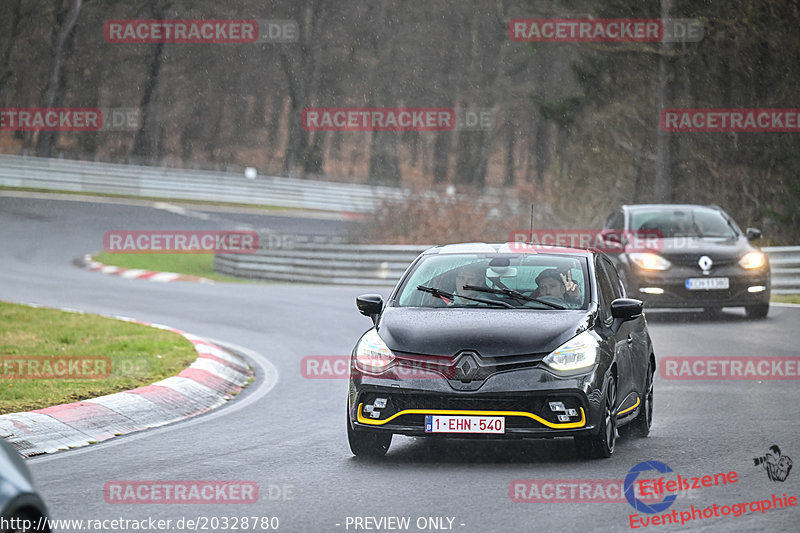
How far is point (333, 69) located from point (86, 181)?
25.5 m

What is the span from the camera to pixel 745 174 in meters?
31.1

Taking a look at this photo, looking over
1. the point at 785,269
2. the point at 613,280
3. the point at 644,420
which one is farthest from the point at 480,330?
the point at 785,269

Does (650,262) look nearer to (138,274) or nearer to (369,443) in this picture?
(369,443)

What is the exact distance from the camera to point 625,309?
953 centimetres

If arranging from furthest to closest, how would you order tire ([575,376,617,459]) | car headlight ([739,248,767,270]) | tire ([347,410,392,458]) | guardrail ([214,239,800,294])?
guardrail ([214,239,800,294]) < car headlight ([739,248,767,270]) < tire ([347,410,392,458]) < tire ([575,376,617,459])

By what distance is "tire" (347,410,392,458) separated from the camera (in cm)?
903

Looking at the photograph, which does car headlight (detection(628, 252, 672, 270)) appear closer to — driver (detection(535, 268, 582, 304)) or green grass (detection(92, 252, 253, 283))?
driver (detection(535, 268, 582, 304))

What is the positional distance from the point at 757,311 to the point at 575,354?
11081 mm

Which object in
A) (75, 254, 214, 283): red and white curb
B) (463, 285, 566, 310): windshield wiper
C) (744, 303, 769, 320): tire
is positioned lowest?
(75, 254, 214, 283): red and white curb

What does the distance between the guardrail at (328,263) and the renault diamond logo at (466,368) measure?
1724 centimetres

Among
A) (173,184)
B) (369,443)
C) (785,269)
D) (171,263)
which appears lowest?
(171,263)

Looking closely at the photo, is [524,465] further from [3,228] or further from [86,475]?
[3,228]

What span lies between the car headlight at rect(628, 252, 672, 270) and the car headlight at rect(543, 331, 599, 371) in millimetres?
10015

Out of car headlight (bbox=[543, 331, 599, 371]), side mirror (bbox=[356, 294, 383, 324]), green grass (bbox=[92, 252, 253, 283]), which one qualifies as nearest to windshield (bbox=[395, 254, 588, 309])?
side mirror (bbox=[356, 294, 383, 324])
